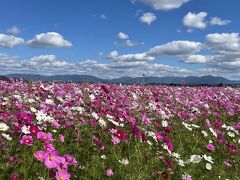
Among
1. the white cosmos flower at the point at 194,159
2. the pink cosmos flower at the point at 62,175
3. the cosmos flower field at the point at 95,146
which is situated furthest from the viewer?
the white cosmos flower at the point at 194,159

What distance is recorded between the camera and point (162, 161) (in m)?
6.85

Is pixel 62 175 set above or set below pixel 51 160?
below

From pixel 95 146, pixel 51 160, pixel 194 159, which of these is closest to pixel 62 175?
pixel 51 160

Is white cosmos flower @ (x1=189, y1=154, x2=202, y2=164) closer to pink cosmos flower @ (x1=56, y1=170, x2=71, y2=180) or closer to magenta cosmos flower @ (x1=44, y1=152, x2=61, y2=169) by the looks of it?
pink cosmos flower @ (x1=56, y1=170, x2=71, y2=180)

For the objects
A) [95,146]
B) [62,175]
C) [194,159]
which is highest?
[62,175]

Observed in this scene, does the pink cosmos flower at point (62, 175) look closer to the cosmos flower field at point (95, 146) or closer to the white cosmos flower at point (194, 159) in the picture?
the cosmos flower field at point (95, 146)

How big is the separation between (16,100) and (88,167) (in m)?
2.97

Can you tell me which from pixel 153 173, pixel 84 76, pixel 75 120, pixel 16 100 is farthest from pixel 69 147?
pixel 84 76

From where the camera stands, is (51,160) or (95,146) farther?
(95,146)

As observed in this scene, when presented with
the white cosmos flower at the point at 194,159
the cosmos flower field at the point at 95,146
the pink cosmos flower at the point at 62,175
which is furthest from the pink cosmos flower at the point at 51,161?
the white cosmos flower at the point at 194,159

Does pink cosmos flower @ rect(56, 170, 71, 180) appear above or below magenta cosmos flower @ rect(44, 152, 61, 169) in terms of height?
below

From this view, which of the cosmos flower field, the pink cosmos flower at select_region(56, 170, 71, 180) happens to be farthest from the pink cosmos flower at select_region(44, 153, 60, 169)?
the pink cosmos flower at select_region(56, 170, 71, 180)

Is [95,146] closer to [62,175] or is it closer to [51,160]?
[62,175]

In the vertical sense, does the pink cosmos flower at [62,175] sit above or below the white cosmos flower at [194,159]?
above
